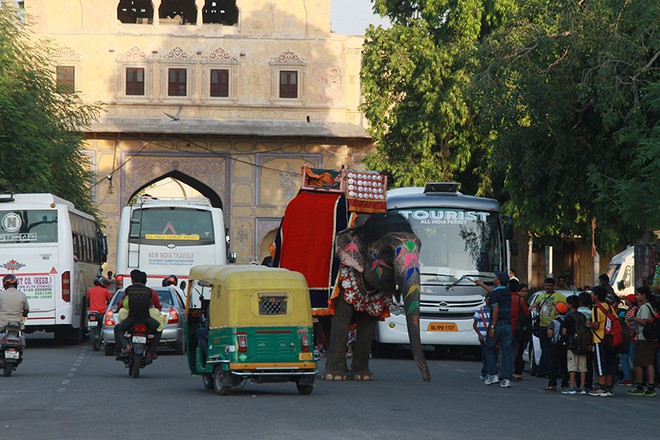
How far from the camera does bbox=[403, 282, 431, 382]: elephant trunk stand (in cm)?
1462

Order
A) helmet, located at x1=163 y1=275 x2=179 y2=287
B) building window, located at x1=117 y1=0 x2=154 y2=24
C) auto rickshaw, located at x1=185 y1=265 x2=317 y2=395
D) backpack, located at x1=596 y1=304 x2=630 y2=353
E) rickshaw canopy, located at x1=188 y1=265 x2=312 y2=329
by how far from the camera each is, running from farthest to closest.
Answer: building window, located at x1=117 y1=0 x2=154 y2=24, helmet, located at x1=163 y1=275 x2=179 y2=287, backpack, located at x1=596 y1=304 x2=630 y2=353, rickshaw canopy, located at x1=188 y1=265 x2=312 y2=329, auto rickshaw, located at x1=185 y1=265 x2=317 y2=395

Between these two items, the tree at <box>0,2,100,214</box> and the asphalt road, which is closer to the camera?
the asphalt road

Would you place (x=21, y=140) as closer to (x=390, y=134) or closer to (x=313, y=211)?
(x=390, y=134)

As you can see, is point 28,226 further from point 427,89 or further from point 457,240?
point 427,89

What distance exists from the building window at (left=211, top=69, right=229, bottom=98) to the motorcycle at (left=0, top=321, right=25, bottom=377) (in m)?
30.6

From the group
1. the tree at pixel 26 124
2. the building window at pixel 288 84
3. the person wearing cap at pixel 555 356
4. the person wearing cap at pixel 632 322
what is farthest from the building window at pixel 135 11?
the person wearing cap at pixel 555 356

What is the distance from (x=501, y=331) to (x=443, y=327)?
5364 millimetres

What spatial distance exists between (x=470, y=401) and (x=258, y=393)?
2.37m

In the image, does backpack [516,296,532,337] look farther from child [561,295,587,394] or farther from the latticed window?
the latticed window

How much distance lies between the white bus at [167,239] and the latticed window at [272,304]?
14.9 metres

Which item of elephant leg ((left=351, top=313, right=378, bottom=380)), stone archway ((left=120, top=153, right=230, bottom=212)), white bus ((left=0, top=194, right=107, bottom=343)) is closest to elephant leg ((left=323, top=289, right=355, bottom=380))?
elephant leg ((left=351, top=313, right=378, bottom=380))

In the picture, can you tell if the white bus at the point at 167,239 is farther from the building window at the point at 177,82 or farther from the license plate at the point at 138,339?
the building window at the point at 177,82

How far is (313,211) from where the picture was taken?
1792cm

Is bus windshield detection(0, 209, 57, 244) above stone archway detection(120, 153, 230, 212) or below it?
below
